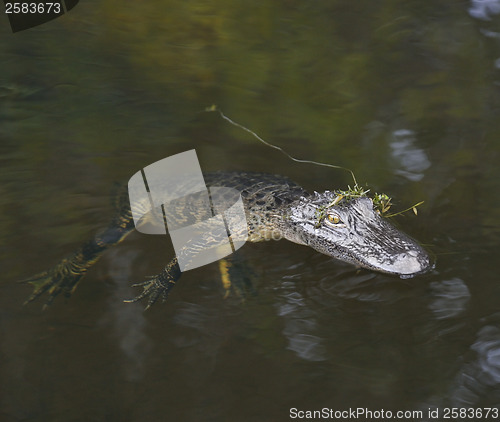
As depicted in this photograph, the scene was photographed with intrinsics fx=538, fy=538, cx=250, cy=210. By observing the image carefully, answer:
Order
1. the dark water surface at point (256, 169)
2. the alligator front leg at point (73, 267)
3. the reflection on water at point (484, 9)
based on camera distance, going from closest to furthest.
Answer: the dark water surface at point (256, 169), the alligator front leg at point (73, 267), the reflection on water at point (484, 9)

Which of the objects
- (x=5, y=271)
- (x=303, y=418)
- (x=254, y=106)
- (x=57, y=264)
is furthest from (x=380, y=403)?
(x=254, y=106)

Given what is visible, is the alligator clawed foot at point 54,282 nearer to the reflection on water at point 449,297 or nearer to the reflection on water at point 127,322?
the reflection on water at point 127,322

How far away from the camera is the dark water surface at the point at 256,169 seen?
10.8 feet

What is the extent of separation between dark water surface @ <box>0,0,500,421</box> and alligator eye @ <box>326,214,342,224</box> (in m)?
0.31

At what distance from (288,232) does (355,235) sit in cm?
63

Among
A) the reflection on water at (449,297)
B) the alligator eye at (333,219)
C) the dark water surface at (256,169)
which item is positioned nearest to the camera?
the dark water surface at (256,169)

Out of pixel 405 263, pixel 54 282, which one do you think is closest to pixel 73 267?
pixel 54 282

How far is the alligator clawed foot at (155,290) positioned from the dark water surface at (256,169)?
0.24ft

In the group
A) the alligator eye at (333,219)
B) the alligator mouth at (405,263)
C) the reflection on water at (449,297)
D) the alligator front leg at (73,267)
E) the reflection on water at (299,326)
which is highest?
the alligator eye at (333,219)

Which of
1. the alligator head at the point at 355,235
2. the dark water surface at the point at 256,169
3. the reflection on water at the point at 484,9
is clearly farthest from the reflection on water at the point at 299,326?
the reflection on water at the point at 484,9

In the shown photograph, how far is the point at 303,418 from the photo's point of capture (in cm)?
310

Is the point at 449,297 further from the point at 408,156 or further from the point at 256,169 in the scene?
the point at 256,169

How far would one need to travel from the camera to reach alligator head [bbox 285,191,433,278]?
3871 mm

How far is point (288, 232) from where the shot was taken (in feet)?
14.8
